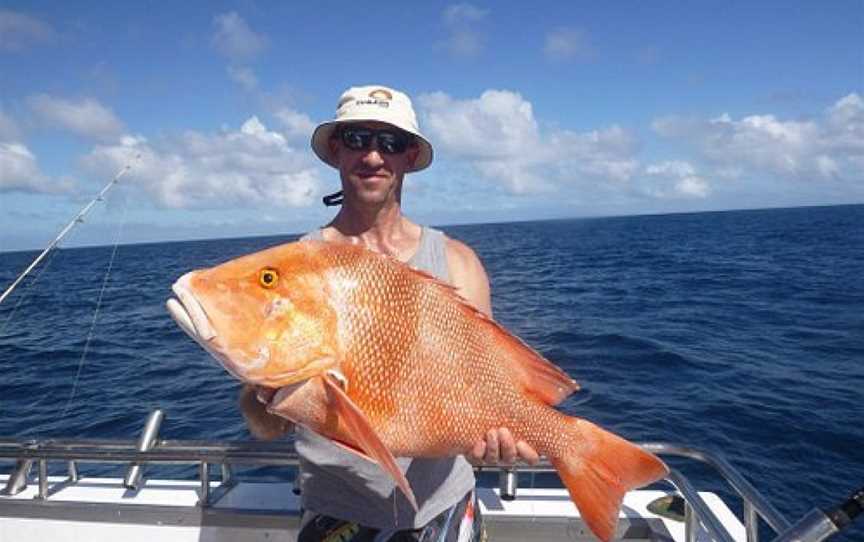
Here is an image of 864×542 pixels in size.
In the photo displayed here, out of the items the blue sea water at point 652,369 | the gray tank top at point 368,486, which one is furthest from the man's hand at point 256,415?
Result: the blue sea water at point 652,369

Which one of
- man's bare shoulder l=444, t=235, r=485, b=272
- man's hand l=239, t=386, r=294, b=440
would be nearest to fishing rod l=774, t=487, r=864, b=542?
man's bare shoulder l=444, t=235, r=485, b=272

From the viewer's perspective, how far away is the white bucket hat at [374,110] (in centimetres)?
233

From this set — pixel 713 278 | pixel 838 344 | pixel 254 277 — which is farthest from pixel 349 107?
pixel 713 278

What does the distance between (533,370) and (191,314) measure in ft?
4.02

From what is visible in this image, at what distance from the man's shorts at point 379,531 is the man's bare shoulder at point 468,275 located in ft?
2.90

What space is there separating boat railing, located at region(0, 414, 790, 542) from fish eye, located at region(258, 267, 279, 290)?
1577mm

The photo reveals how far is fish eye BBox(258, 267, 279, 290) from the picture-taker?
1.82 metres

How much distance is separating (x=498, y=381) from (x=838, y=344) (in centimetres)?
1343

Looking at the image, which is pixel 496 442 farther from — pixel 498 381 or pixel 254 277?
pixel 254 277

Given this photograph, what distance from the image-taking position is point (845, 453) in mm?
7613

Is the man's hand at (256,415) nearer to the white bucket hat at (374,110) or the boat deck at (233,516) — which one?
the white bucket hat at (374,110)

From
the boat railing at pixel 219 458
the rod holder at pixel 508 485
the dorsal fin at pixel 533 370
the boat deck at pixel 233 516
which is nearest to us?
the dorsal fin at pixel 533 370

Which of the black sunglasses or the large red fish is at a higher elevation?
the black sunglasses

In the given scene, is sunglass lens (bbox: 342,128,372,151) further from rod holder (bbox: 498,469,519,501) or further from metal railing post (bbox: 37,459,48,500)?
metal railing post (bbox: 37,459,48,500)
